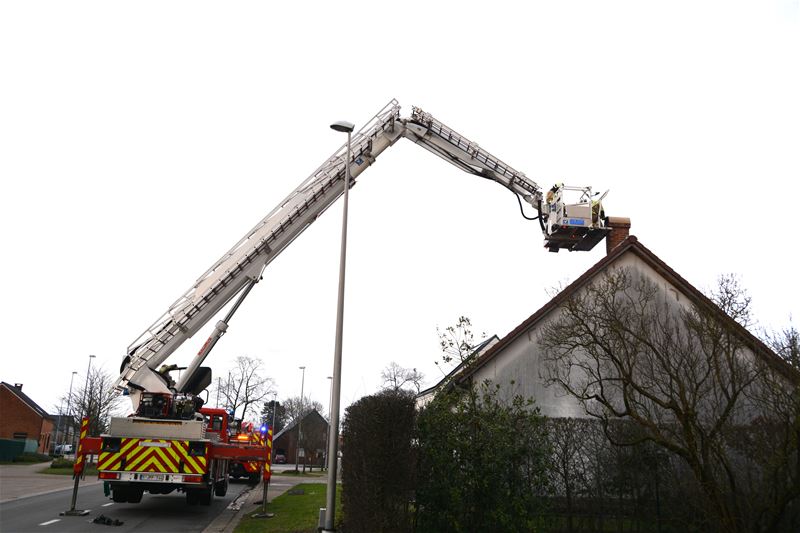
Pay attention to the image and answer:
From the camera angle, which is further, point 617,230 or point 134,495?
point 617,230

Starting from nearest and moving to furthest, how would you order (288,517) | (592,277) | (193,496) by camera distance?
(288,517) < (193,496) < (592,277)

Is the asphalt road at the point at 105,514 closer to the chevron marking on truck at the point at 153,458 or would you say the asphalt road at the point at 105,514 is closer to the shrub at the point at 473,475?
the chevron marking on truck at the point at 153,458

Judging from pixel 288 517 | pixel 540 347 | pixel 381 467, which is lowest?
pixel 288 517

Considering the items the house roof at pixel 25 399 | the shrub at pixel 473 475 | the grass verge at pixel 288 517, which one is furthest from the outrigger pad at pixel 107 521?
the house roof at pixel 25 399

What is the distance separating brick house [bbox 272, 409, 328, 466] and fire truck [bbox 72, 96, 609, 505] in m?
38.4

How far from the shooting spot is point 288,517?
47.8 feet

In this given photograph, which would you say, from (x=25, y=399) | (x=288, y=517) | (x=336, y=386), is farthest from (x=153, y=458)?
(x=25, y=399)

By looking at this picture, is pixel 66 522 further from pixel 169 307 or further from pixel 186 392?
pixel 169 307

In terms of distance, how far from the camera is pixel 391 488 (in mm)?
10195

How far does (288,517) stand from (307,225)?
287 inches

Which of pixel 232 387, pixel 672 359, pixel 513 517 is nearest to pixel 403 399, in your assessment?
pixel 513 517

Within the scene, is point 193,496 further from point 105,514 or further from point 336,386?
point 336,386

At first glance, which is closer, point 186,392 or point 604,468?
point 604,468

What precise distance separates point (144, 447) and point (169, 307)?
11.3 ft
